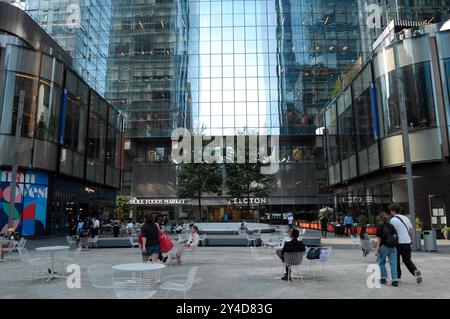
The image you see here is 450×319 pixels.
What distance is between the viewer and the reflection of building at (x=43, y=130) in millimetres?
24797

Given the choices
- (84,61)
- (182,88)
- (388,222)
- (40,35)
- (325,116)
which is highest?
(84,61)

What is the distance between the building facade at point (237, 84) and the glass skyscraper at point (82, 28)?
279cm

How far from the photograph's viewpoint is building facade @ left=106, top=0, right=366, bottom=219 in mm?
54969

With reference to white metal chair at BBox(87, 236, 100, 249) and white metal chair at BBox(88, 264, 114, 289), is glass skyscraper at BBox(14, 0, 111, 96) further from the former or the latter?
white metal chair at BBox(88, 264, 114, 289)

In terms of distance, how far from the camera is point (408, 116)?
2530 centimetres

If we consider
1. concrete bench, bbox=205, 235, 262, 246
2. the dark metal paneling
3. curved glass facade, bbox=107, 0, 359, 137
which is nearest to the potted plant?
concrete bench, bbox=205, 235, 262, 246

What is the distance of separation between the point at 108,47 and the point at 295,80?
95.2 ft

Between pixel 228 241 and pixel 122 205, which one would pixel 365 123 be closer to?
pixel 228 241

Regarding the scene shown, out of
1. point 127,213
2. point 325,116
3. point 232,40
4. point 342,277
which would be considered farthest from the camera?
point 232,40

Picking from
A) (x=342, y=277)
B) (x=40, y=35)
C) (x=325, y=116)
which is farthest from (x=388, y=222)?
(x=325, y=116)

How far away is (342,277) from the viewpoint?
10.5 meters

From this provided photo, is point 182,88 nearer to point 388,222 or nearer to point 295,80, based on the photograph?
point 295,80

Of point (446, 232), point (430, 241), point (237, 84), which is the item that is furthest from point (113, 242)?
point (237, 84)

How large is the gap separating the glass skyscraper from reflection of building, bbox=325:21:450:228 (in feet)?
134
